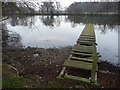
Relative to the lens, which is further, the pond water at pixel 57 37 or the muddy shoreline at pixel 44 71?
the pond water at pixel 57 37

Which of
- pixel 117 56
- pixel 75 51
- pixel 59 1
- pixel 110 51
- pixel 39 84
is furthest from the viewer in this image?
pixel 110 51

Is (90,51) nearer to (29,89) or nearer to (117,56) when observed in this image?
(117,56)

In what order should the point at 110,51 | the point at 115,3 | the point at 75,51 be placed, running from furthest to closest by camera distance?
1. the point at 115,3
2. the point at 110,51
3. the point at 75,51

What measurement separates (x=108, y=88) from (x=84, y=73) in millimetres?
1307

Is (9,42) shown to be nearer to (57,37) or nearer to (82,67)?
(57,37)

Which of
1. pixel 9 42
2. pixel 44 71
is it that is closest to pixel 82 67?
pixel 44 71

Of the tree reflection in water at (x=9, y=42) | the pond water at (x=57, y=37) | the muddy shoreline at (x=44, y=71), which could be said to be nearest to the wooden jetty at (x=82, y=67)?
the muddy shoreline at (x=44, y=71)

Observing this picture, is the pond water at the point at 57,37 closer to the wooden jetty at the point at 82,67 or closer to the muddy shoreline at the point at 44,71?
the muddy shoreline at the point at 44,71

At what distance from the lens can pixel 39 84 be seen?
14.9 ft

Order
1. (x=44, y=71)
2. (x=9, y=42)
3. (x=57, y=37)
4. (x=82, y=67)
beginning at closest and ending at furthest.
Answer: (x=82, y=67), (x=44, y=71), (x=9, y=42), (x=57, y=37)

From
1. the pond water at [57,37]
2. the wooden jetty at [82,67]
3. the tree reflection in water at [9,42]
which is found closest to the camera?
the wooden jetty at [82,67]

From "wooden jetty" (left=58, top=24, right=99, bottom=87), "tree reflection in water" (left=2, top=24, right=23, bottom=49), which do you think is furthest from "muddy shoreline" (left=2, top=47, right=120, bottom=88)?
"tree reflection in water" (left=2, top=24, right=23, bottom=49)

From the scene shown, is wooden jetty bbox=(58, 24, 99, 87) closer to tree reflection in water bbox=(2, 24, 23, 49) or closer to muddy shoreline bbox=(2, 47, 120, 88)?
muddy shoreline bbox=(2, 47, 120, 88)

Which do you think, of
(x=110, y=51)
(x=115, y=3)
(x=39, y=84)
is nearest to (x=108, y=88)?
(x=39, y=84)
